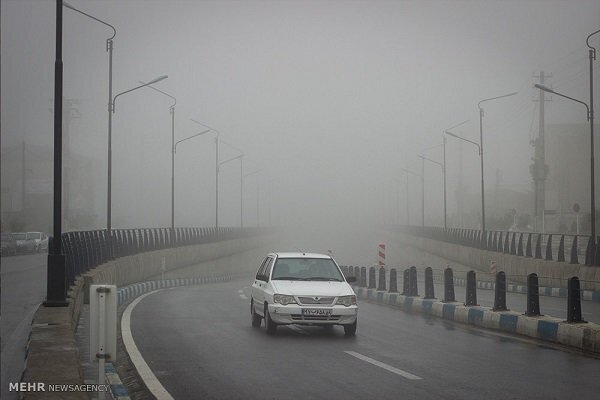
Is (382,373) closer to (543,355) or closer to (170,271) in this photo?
(543,355)

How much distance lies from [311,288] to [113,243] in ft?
69.2

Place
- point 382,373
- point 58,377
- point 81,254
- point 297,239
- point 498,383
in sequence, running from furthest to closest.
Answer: point 297,239 < point 81,254 < point 382,373 < point 498,383 < point 58,377

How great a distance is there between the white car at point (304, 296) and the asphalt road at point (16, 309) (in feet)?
14.4

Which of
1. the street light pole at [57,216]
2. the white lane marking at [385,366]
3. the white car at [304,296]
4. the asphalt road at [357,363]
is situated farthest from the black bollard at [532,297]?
the street light pole at [57,216]

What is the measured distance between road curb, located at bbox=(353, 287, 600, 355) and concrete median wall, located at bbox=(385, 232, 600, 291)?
2.54 metres

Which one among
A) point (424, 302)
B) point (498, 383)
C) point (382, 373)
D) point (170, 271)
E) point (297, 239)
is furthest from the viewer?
point (297, 239)

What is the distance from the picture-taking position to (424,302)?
22.6m

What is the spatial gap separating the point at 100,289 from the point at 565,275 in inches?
1134

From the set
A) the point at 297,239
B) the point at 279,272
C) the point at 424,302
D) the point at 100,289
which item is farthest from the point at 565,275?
the point at 297,239

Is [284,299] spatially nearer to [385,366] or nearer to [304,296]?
[304,296]

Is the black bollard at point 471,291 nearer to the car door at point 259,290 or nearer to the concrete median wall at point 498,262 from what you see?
the concrete median wall at point 498,262

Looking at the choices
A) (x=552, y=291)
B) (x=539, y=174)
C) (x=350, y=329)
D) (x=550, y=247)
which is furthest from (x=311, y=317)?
(x=539, y=174)

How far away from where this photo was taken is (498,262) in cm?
4575

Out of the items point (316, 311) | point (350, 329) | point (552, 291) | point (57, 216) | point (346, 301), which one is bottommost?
point (552, 291)
